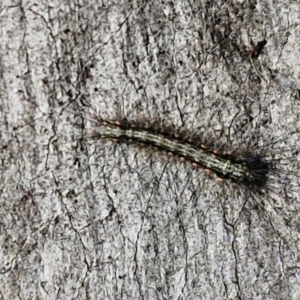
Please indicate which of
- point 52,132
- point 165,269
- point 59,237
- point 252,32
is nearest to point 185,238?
point 165,269

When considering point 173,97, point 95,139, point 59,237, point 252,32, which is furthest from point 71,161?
point 252,32

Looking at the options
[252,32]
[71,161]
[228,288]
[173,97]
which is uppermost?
[252,32]

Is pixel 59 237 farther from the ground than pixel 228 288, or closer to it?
farther from the ground

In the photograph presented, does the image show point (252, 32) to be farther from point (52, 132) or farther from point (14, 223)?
point (14, 223)
